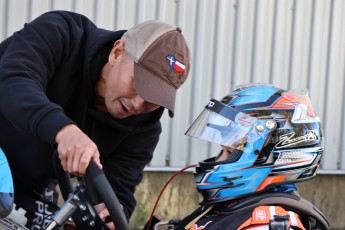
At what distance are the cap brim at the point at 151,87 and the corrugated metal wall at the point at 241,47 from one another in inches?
133

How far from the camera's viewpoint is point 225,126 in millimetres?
3578

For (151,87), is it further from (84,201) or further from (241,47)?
(241,47)

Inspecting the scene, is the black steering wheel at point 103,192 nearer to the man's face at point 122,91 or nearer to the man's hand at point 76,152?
the man's hand at point 76,152

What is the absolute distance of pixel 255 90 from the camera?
3.69m

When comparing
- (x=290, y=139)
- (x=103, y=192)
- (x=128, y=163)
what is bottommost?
(x=128, y=163)

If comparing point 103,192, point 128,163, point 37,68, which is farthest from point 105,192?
point 128,163

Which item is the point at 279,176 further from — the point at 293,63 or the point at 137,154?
the point at 293,63

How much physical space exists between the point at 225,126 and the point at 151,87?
714 mm

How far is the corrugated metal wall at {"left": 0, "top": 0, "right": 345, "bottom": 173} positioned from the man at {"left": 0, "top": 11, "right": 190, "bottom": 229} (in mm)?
2666

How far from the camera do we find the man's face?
10.0 ft

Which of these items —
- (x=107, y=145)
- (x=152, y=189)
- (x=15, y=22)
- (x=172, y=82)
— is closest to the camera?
(x=172, y=82)

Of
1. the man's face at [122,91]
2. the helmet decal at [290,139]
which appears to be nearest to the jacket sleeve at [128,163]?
the man's face at [122,91]

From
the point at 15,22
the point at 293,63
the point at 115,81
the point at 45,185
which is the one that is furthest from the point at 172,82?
the point at 293,63

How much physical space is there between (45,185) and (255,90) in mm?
1158
